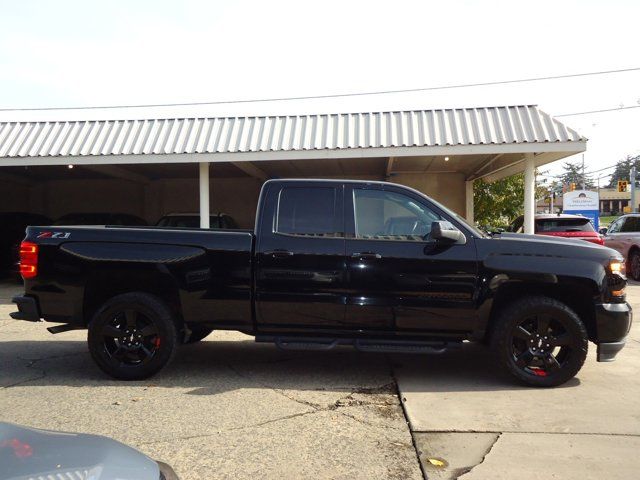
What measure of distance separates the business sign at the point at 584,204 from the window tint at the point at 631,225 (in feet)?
35.0

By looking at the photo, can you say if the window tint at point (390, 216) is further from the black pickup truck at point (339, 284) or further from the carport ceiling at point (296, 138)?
the carport ceiling at point (296, 138)

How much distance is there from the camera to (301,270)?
16.3 ft

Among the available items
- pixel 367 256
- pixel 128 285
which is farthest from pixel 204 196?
pixel 367 256

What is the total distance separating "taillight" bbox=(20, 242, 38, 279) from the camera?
5.17 meters

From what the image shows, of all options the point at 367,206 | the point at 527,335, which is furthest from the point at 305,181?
the point at 527,335

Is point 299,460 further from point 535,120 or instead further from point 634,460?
point 535,120

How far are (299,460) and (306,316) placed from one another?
1733 millimetres

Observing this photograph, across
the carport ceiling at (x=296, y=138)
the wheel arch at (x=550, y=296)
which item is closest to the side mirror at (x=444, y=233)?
the wheel arch at (x=550, y=296)

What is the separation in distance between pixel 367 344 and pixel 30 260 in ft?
11.0

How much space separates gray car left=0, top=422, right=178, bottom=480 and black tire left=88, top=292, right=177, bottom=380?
307 cm

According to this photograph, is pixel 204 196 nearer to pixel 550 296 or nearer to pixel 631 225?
pixel 550 296

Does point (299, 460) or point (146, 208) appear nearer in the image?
point (299, 460)

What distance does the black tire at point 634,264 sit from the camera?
13555 mm

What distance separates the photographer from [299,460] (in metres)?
3.43
